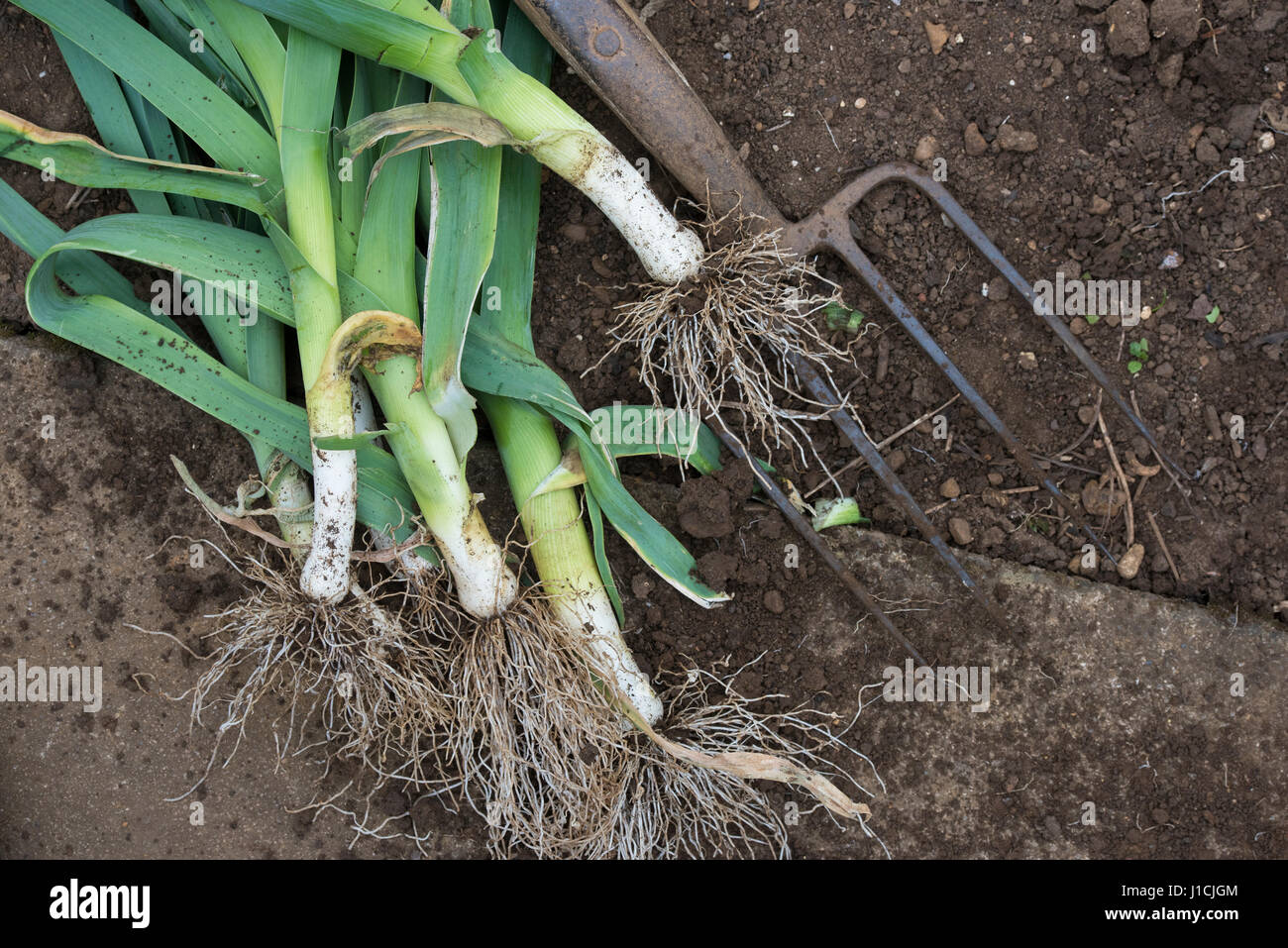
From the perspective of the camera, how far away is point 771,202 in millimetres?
1635

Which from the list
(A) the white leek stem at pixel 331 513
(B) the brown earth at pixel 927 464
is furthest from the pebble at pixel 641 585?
(A) the white leek stem at pixel 331 513

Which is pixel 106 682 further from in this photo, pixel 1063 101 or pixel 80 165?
pixel 1063 101

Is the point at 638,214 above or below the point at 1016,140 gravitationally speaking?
below

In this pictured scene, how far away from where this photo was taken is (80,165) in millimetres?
1410

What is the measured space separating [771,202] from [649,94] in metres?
0.30

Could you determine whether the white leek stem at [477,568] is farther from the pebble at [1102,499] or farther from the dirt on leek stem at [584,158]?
the pebble at [1102,499]

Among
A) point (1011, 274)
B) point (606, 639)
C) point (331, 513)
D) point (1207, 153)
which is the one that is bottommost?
point (606, 639)

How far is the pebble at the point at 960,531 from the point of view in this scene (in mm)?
1663

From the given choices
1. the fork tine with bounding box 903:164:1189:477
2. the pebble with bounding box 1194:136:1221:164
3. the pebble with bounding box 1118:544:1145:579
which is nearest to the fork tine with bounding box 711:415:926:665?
the pebble with bounding box 1118:544:1145:579

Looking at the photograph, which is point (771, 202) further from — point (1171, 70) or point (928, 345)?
point (1171, 70)

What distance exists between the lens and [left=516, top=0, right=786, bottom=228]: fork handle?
147cm

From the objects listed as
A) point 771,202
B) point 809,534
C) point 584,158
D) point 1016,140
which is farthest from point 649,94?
point 809,534

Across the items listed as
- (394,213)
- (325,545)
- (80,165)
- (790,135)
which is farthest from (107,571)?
(790,135)

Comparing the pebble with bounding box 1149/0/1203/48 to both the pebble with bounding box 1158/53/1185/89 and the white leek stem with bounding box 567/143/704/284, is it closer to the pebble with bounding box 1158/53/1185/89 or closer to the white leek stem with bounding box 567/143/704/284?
the pebble with bounding box 1158/53/1185/89
